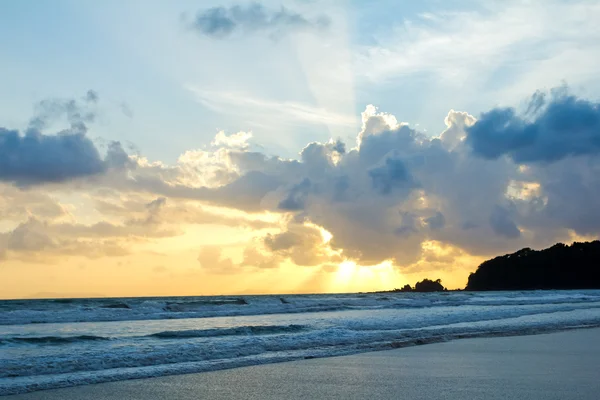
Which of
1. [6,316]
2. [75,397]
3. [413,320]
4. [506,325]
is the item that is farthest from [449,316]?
[6,316]

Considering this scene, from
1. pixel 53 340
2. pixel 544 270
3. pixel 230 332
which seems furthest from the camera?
pixel 544 270

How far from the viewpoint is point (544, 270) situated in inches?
4936

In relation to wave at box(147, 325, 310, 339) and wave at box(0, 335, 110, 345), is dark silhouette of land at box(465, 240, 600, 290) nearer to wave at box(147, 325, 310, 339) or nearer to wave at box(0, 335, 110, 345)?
wave at box(147, 325, 310, 339)

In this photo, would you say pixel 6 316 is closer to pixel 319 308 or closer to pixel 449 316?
pixel 319 308

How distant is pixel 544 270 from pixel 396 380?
4916 inches

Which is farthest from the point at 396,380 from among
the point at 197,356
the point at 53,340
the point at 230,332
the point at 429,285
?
the point at 429,285

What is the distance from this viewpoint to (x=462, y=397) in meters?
9.00

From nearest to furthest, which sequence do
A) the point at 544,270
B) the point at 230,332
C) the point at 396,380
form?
the point at 396,380 < the point at 230,332 < the point at 544,270

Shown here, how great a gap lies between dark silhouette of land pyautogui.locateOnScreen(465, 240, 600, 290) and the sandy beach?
115532mm

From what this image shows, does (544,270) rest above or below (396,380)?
above

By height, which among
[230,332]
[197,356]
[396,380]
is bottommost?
[396,380]

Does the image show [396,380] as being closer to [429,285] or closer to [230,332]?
[230,332]

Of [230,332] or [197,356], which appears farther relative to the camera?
[230,332]

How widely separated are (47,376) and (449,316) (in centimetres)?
2070
